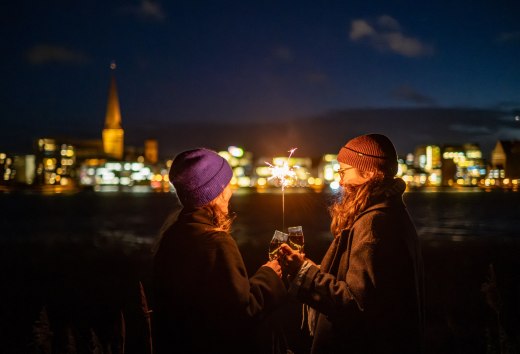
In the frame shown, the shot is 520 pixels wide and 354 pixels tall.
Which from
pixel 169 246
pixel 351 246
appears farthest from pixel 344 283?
pixel 169 246

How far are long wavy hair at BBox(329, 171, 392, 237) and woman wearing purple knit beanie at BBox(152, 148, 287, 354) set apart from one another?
640 mm

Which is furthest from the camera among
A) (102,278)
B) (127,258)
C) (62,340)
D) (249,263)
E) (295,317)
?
(127,258)

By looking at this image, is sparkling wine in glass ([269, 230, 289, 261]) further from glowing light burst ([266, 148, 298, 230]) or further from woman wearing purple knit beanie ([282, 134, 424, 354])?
glowing light burst ([266, 148, 298, 230])

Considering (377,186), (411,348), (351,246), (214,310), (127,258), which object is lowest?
(127,258)

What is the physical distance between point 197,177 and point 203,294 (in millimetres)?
685

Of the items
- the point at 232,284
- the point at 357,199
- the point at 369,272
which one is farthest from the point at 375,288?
the point at 232,284

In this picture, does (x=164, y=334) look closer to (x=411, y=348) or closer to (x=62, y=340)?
(x=411, y=348)

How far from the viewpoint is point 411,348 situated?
2.95 m

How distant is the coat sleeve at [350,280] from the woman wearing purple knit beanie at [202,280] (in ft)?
0.75

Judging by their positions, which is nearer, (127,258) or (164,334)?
(164,334)

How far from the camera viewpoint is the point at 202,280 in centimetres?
267

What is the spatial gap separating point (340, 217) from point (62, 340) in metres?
8.21

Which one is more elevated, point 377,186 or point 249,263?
point 377,186

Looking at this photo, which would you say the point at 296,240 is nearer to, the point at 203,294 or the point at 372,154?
the point at 372,154
